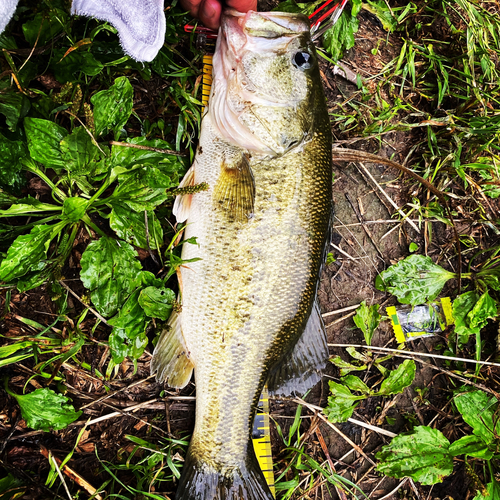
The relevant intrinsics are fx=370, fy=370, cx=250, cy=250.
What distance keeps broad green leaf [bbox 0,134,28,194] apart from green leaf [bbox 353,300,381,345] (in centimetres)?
219

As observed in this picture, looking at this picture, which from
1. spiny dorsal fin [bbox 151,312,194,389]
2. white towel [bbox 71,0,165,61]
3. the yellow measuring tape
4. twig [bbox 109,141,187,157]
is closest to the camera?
white towel [bbox 71,0,165,61]

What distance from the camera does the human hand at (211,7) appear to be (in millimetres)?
1979

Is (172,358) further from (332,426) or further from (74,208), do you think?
(332,426)

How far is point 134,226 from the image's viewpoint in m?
1.91

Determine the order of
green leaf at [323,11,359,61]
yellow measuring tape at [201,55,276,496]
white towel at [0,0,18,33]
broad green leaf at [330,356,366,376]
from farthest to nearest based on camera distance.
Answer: broad green leaf at [330,356,366,376] → green leaf at [323,11,359,61] → yellow measuring tape at [201,55,276,496] → white towel at [0,0,18,33]

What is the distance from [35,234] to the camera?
1729mm

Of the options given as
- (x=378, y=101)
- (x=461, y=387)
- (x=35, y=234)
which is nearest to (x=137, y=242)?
(x=35, y=234)

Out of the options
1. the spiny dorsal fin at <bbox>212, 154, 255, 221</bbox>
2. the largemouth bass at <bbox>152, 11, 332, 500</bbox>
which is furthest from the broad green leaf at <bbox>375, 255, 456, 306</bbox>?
the spiny dorsal fin at <bbox>212, 154, 255, 221</bbox>

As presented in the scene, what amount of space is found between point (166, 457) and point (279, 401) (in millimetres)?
765

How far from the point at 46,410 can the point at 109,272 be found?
77 cm

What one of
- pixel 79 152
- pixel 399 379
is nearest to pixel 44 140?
pixel 79 152

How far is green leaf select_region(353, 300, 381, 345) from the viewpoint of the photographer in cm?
257

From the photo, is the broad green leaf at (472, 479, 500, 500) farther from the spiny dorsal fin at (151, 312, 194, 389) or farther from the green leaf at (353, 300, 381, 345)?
the spiny dorsal fin at (151, 312, 194, 389)

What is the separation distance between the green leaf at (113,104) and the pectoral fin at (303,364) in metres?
1.47
